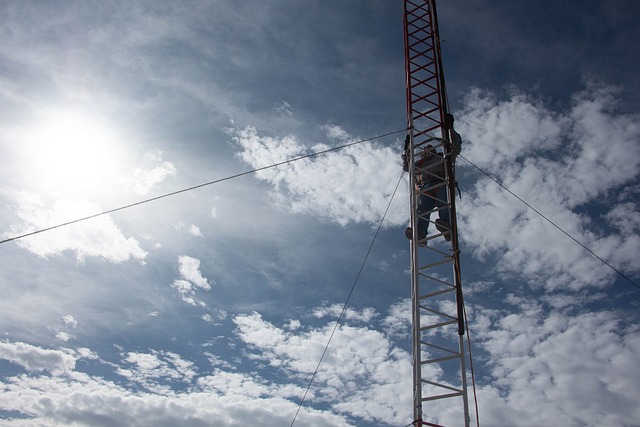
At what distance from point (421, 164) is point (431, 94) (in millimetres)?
2437

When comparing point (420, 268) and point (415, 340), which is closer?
point (415, 340)

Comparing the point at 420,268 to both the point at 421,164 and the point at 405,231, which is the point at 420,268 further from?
the point at 421,164

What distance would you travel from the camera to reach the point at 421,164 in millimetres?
12477

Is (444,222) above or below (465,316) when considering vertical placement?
above

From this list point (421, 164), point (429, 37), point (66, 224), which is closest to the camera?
point (66, 224)

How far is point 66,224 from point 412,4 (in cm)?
1248

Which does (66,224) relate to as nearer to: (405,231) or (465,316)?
(405,231)

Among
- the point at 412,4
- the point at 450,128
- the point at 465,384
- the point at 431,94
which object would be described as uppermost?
the point at 412,4

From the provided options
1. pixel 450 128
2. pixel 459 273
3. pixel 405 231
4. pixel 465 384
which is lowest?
pixel 465 384

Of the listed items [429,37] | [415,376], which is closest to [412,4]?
[429,37]

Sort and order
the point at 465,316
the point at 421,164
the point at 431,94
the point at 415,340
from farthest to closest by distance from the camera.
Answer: the point at 431,94, the point at 421,164, the point at 465,316, the point at 415,340

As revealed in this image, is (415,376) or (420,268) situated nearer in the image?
(415,376)

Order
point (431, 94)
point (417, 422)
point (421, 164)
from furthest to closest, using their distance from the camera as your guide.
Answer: point (431, 94) < point (421, 164) < point (417, 422)

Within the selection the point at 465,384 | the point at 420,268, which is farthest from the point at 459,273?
the point at 465,384
